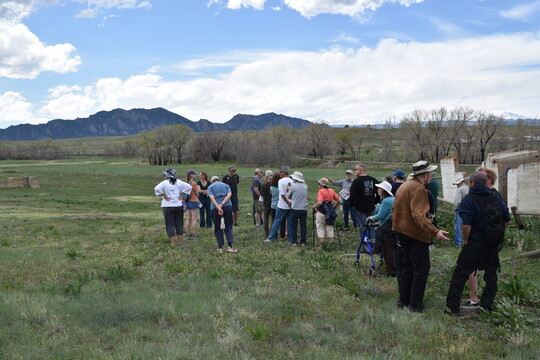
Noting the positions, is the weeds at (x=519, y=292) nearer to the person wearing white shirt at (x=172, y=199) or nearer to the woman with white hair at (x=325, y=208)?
the woman with white hair at (x=325, y=208)

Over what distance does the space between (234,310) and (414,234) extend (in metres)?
2.74

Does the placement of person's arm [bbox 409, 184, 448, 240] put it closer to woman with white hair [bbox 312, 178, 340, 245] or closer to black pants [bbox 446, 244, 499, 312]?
black pants [bbox 446, 244, 499, 312]

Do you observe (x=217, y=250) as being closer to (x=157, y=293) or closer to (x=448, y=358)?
(x=157, y=293)

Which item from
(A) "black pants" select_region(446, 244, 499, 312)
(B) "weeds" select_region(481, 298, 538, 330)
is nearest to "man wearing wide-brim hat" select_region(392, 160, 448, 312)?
(A) "black pants" select_region(446, 244, 499, 312)

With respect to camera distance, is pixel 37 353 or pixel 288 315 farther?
pixel 288 315

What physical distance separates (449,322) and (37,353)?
16.2ft

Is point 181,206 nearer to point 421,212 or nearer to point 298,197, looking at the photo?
point 298,197

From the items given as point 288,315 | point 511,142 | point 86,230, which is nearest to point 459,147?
point 511,142

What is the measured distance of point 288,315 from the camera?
6.21 metres

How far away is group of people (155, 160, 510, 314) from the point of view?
6.56 metres

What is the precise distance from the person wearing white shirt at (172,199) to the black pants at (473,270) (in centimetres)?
699

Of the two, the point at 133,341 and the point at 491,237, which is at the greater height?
the point at 491,237

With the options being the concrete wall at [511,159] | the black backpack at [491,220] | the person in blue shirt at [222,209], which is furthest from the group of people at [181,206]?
the concrete wall at [511,159]

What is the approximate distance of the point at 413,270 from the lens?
264 inches
